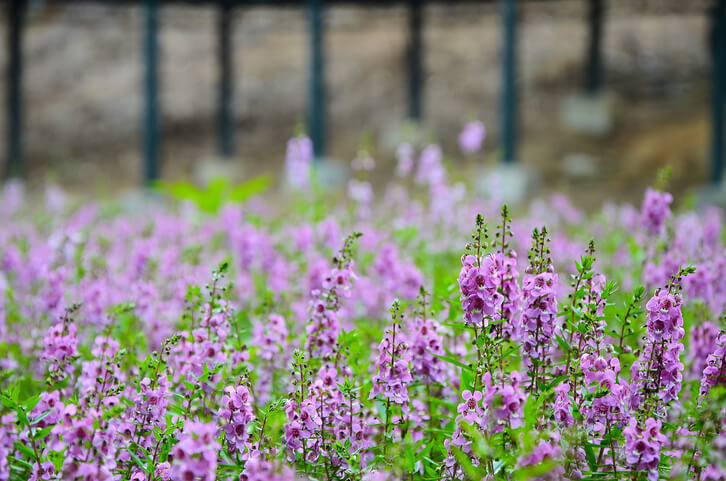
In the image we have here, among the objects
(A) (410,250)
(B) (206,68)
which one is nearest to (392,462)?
(A) (410,250)

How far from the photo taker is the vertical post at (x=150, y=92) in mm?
15719

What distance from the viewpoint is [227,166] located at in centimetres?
2070

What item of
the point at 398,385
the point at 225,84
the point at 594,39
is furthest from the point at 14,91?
the point at 398,385

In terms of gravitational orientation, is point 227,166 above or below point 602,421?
above

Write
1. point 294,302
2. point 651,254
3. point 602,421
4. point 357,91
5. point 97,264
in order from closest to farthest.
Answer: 1. point 602,421
2. point 651,254
3. point 294,302
4. point 97,264
5. point 357,91

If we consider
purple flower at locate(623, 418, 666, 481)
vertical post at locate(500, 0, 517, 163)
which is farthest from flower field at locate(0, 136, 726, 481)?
vertical post at locate(500, 0, 517, 163)

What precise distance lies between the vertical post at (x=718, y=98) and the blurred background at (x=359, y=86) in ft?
12.4

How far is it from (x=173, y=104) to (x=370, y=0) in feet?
37.1

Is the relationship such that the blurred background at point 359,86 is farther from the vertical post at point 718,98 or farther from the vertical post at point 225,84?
the vertical post at point 718,98

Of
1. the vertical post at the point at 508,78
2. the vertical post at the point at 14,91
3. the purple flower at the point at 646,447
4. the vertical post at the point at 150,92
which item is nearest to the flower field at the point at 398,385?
the purple flower at the point at 646,447

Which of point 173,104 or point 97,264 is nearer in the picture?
point 97,264

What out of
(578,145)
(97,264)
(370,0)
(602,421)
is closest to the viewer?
(602,421)

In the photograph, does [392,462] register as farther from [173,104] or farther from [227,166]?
[173,104]

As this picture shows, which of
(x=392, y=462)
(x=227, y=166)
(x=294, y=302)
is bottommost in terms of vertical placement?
(x=392, y=462)
